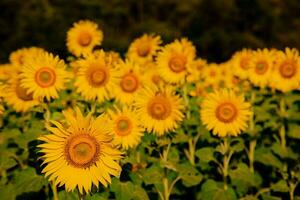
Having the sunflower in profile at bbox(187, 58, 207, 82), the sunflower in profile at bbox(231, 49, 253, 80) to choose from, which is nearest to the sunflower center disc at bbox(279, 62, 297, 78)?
the sunflower in profile at bbox(231, 49, 253, 80)

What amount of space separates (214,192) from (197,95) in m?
2.29

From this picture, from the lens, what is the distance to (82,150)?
3525mm

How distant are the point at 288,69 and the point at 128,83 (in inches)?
81.8

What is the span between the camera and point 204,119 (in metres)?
5.44

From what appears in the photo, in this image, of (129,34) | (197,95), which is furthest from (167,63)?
(129,34)

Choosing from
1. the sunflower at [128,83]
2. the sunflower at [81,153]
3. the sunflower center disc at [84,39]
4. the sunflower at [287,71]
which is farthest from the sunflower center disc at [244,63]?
the sunflower at [81,153]

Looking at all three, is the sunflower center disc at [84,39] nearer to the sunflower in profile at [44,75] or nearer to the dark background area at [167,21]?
the sunflower in profile at [44,75]

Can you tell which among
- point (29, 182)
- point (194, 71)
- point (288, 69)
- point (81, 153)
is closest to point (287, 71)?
point (288, 69)

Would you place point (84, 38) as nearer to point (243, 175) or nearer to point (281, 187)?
point (243, 175)

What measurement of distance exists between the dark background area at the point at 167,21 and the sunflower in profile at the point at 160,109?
17275mm

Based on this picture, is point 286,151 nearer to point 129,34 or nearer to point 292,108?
point 292,108

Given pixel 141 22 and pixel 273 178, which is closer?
pixel 273 178

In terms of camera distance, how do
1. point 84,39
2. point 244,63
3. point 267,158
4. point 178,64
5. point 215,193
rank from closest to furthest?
point 215,193 < point 267,158 < point 178,64 < point 244,63 < point 84,39

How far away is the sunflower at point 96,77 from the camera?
514cm
